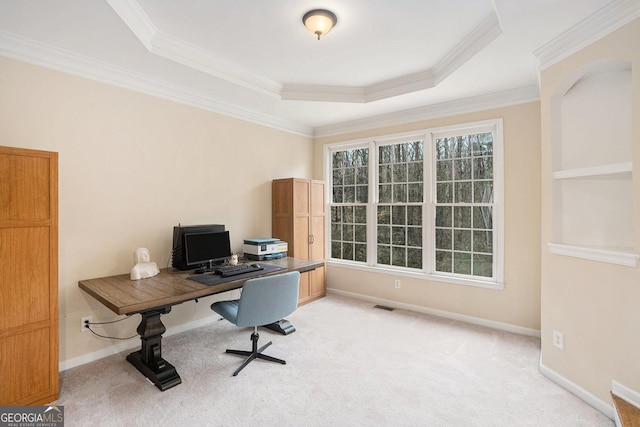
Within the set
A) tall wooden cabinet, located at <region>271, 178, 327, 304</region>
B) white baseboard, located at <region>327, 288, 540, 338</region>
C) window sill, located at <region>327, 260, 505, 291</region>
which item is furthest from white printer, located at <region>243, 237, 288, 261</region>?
white baseboard, located at <region>327, 288, 540, 338</region>

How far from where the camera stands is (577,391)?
7.24 ft

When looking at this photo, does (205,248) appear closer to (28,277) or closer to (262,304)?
(262,304)

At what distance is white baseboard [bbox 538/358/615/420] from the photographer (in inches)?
78.8

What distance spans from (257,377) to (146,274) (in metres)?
1.34

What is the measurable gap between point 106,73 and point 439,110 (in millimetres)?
3542

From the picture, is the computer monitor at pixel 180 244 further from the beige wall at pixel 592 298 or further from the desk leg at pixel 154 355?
the beige wall at pixel 592 298

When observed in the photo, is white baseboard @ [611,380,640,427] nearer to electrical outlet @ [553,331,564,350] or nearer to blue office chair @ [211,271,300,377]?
electrical outlet @ [553,331,564,350]

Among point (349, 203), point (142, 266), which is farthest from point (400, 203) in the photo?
point (142, 266)

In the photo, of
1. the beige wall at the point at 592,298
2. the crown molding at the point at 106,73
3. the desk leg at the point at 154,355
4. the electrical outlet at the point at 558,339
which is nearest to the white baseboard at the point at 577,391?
the beige wall at the point at 592,298

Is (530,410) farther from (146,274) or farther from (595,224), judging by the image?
(146,274)

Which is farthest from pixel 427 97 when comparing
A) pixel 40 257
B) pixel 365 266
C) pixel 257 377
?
pixel 40 257

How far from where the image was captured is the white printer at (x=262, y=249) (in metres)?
3.64

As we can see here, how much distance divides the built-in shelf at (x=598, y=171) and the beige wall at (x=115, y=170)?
3.29 metres

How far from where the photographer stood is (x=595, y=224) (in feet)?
7.70
